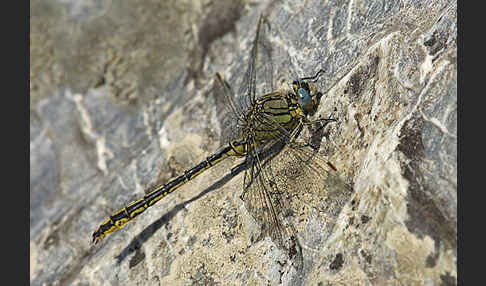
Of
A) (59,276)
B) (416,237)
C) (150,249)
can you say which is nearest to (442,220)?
(416,237)

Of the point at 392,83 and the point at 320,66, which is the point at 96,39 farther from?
the point at 392,83

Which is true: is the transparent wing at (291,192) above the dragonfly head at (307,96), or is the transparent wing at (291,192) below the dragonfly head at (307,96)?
below

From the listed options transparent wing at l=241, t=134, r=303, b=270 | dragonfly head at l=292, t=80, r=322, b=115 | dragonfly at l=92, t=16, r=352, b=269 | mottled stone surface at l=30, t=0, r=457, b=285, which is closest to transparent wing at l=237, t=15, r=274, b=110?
dragonfly at l=92, t=16, r=352, b=269

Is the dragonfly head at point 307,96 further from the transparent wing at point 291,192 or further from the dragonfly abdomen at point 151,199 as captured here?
the dragonfly abdomen at point 151,199

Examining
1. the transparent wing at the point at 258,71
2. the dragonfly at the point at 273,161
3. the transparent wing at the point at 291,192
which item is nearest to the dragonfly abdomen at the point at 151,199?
the dragonfly at the point at 273,161

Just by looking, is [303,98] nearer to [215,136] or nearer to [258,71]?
[258,71]

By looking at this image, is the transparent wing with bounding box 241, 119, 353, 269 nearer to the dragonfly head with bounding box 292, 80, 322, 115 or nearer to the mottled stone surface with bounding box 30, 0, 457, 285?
the mottled stone surface with bounding box 30, 0, 457, 285

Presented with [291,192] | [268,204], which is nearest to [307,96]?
[291,192]

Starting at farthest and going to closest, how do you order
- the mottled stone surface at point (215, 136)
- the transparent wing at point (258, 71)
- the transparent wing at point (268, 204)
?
the transparent wing at point (258, 71) < the transparent wing at point (268, 204) < the mottled stone surface at point (215, 136)
